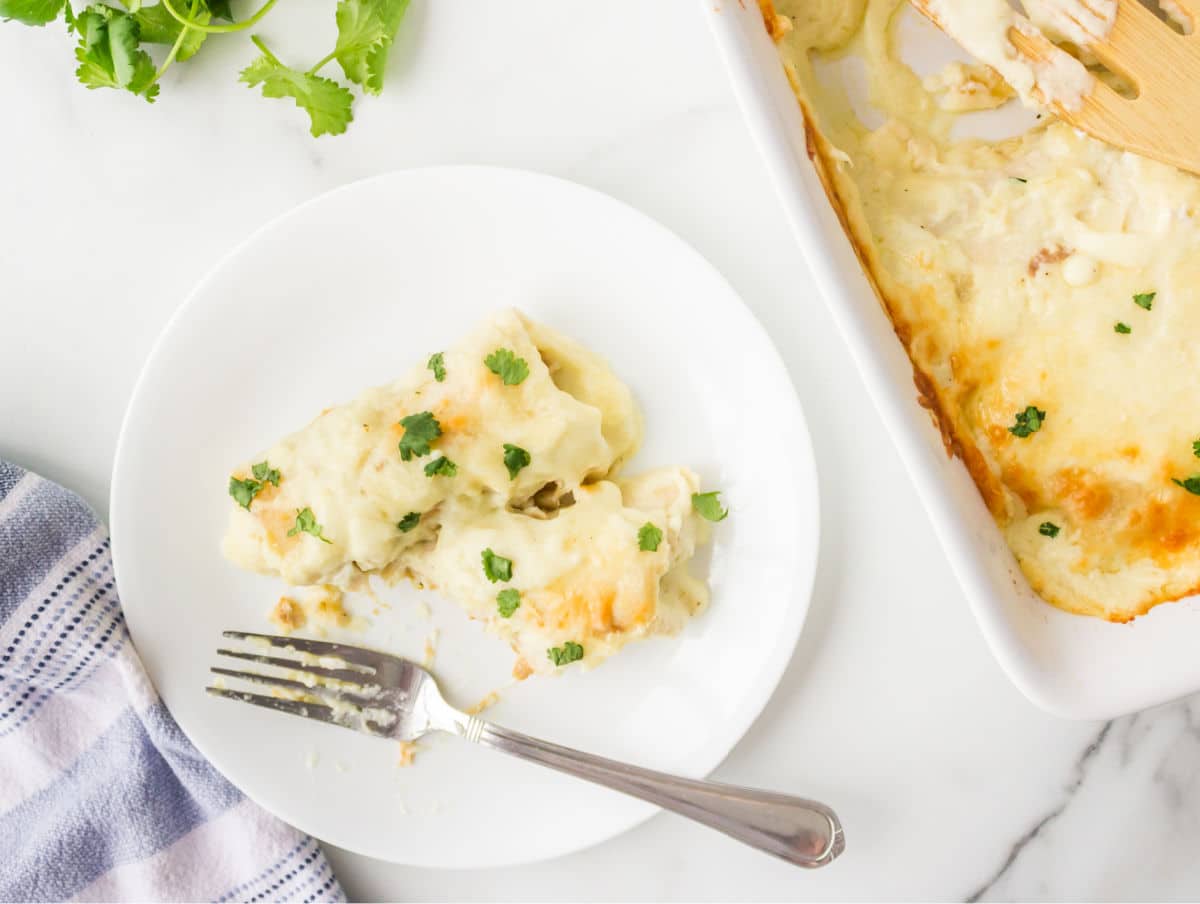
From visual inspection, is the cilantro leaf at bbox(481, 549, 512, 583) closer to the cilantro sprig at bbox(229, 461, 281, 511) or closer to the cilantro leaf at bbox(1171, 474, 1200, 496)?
the cilantro sprig at bbox(229, 461, 281, 511)

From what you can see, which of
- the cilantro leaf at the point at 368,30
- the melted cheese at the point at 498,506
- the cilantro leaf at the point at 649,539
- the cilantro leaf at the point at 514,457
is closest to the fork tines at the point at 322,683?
the melted cheese at the point at 498,506

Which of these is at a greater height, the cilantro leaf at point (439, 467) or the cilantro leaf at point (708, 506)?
the cilantro leaf at point (439, 467)

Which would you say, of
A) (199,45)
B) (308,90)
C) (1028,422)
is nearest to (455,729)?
(1028,422)

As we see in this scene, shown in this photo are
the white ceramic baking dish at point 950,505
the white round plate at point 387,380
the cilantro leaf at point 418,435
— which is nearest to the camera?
the white ceramic baking dish at point 950,505

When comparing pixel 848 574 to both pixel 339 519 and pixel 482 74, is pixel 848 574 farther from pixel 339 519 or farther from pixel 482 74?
pixel 482 74

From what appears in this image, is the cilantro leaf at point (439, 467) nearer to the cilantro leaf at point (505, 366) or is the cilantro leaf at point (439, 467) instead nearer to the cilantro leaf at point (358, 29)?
the cilantro leaf at point (505, 366)

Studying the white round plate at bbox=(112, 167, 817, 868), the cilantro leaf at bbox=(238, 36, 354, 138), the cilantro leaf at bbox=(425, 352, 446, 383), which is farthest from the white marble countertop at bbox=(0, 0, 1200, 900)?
the cilantro leaf at bbox=(425, 352, 446, 383)

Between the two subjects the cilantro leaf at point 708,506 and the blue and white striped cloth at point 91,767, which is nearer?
the cilantro leaf at point 708,506
